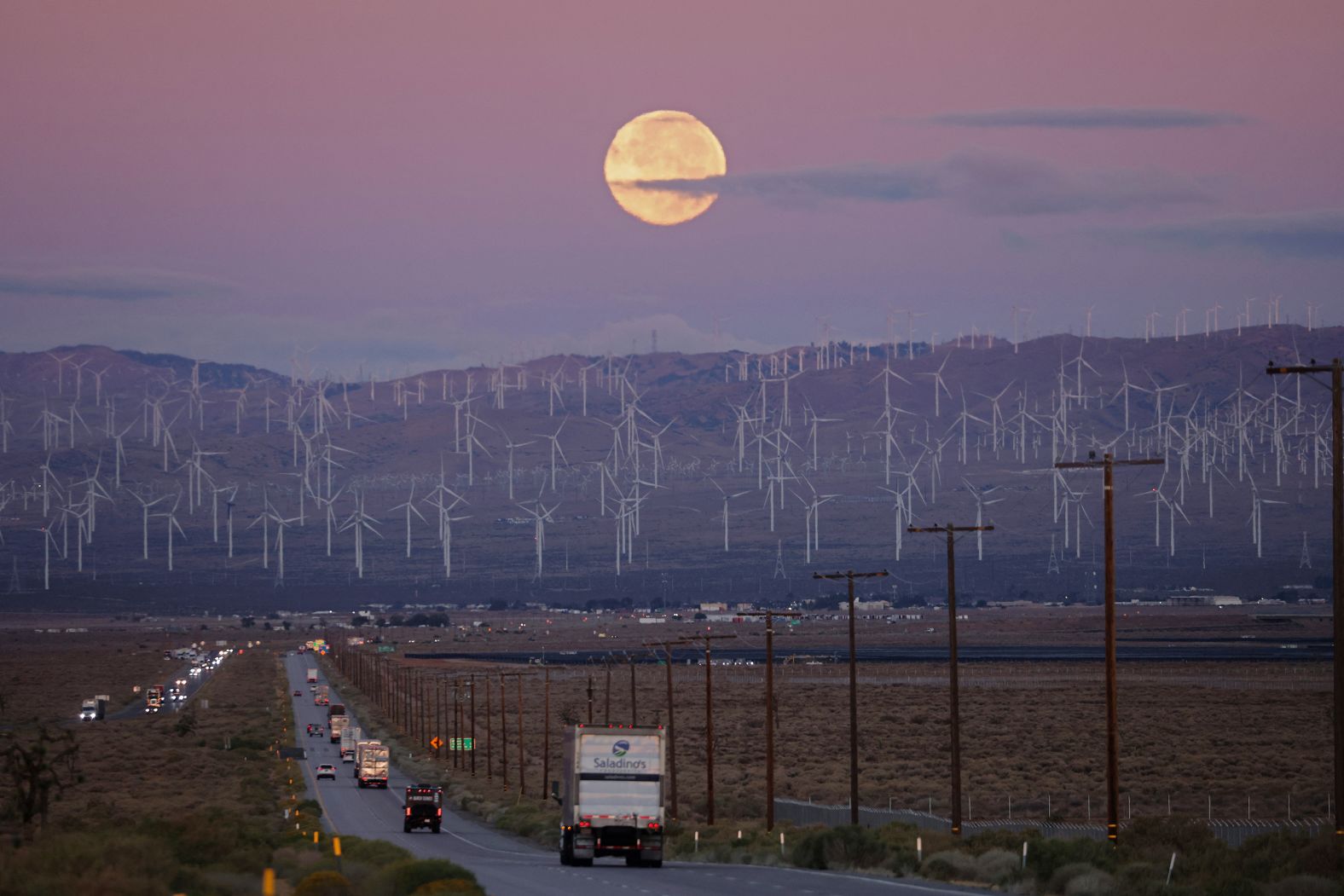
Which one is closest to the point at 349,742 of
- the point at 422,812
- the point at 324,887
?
the point at 422,812

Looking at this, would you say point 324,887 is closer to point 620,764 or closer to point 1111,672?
point 1111,672

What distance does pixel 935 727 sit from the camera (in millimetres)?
110250

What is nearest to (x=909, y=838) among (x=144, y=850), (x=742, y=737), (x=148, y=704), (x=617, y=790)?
(x=617, y=790)

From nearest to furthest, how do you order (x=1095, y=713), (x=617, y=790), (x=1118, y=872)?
(x=1118, y=872), (x=617, y=790), (x=1095, y=713)

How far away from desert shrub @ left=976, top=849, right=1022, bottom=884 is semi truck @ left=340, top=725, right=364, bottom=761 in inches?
2593

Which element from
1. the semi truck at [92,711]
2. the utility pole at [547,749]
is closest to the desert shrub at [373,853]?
the utility pole at [547,749]

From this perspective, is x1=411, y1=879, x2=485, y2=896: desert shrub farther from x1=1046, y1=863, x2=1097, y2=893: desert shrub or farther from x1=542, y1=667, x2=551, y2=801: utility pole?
x1=542, y1=667, x2=551, y2=801: utility pole

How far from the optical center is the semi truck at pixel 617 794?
47.0 m

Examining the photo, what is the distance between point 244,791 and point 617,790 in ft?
111

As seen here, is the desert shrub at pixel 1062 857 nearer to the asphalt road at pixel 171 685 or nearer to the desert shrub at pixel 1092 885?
the desert shrub at pixel 1092 885

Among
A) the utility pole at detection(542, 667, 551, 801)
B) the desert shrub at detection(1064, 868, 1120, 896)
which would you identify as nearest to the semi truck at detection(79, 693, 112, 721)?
the utility pole at detection(542, 667, 551, 801)

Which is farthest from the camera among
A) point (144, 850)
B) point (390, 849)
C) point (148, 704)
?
point (148, 704)

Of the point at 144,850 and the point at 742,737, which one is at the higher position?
the point at 144,850

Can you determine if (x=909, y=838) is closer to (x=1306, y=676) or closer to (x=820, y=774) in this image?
(x=820, y=774)
